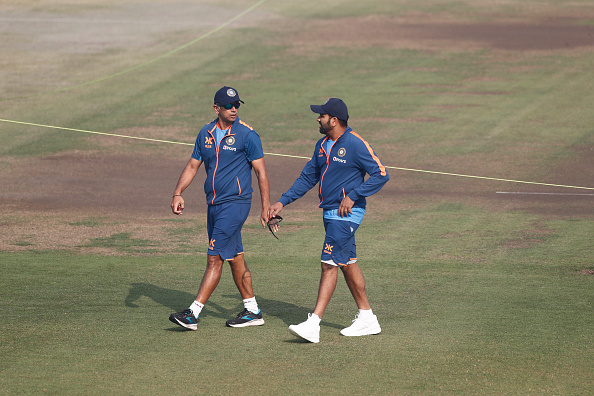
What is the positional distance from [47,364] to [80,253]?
16.4 ft

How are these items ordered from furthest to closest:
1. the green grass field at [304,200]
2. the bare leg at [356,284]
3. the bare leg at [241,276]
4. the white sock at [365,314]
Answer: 1. the bare leg at [241,276]
2. the bare leg at [356,284]
3. the white sock at [365,314]
4. the green grass field at [304,200]

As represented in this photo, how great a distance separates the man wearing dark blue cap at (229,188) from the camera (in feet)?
27.2

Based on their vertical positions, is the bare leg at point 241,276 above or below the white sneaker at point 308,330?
above

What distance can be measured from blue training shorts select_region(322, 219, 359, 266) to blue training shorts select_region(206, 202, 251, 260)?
97 cm

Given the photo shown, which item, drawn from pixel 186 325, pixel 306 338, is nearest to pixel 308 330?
pixel 306 338

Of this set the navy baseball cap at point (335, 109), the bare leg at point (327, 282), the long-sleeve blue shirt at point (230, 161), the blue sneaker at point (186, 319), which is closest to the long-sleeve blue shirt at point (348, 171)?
the navy baseball cap at point (335, 109)

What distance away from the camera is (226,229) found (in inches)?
327

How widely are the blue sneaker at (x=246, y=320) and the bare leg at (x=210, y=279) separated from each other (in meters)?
0.35

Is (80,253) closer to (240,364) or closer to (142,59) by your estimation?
(240,364)

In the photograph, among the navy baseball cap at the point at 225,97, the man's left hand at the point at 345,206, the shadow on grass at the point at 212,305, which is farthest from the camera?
the shadow on grass at the point at 212,305

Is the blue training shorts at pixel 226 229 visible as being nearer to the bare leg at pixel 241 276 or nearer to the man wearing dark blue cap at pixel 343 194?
the bare leg at pixel 241 276

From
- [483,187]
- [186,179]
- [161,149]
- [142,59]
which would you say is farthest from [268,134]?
[186,179]

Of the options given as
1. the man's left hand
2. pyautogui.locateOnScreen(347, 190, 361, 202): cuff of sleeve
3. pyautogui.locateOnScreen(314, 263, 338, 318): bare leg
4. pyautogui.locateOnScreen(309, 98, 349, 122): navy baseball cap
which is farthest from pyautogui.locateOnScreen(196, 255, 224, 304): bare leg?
pyautogui.locateOnScreen(309, 98, 349, 122): navy baseball cap

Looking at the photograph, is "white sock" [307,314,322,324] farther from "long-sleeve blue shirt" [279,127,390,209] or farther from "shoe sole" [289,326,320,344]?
"long-sleeve blue shirt" [279,127,390,209]
